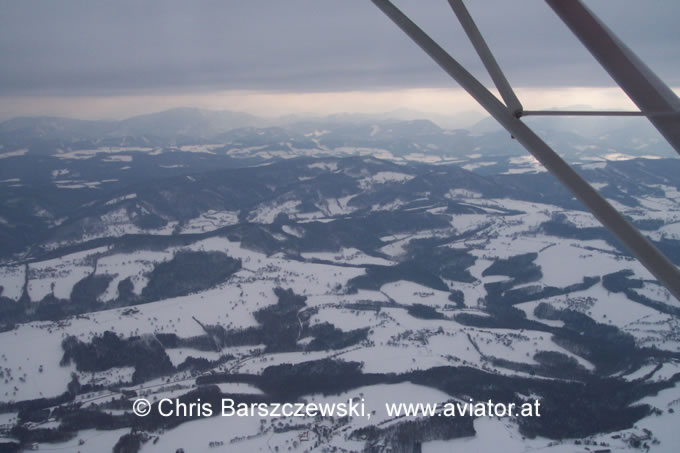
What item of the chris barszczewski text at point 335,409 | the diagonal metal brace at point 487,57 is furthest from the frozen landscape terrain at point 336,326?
the diagonal metal brace at point 487,57

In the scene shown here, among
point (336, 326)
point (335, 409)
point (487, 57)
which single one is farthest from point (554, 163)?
point (336, 326)

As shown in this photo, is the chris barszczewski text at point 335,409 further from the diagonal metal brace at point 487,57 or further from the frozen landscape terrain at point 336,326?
the diagonal metal brace at point 487,57

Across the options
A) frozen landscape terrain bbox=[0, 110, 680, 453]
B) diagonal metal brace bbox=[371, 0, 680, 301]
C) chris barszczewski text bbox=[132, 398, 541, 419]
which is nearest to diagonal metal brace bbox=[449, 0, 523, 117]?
diagonal metal brace bbox=[371, 0, 680, 301]

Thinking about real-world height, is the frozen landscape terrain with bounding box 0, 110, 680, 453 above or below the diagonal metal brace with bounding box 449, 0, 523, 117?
below

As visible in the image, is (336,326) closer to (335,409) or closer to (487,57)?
(335,409)

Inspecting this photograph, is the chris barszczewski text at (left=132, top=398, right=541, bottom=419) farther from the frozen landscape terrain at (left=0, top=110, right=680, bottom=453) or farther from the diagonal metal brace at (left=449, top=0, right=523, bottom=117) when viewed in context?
the diagonal metal brace at (left=449, top=0, right=523, bottom=117)

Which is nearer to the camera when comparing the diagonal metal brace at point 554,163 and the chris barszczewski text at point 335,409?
the diagonal metal brace at point 554,163

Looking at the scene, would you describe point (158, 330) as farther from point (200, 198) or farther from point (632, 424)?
point (200, 198)

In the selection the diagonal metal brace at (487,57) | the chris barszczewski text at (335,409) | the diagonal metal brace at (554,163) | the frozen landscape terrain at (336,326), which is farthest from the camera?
the chris barszczewski text at (335,409)
